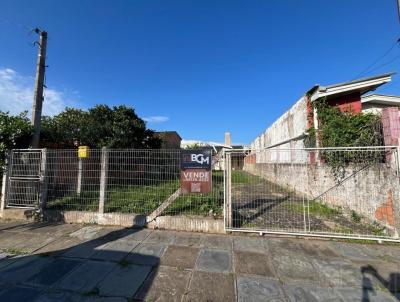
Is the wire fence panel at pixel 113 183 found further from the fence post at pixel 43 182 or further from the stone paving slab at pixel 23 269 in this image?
the stone paving slab at pixel 23 269

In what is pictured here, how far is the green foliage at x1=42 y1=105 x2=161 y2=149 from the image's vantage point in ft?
30.7

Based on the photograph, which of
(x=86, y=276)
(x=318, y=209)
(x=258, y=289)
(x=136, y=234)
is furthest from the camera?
(x=318, y=209)

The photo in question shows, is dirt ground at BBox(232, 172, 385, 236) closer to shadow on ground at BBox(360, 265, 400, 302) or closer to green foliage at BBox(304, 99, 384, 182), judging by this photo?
green foliage at BBox(304, 99, 384, 182)

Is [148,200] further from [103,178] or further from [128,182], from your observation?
[103,178]

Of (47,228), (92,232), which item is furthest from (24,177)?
→ (92,232)

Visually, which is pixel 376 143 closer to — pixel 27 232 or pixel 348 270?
pixel 348 270

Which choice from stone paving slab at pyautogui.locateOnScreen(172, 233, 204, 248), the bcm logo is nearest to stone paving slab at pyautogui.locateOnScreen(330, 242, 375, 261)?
stone paving slab at pyautogui.locateOnScreen(172, 233, 204, 248)

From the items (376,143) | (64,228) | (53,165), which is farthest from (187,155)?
(376,143)

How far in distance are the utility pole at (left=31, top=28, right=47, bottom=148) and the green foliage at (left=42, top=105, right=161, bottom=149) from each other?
5.97ft

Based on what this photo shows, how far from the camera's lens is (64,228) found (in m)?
5.06

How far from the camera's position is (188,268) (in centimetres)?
330

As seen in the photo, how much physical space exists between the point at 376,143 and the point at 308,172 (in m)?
2.77

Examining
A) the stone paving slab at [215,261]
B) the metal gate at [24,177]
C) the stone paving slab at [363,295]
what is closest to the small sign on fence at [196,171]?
the stone paving slab at [215,261]

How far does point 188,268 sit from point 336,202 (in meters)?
5.52
